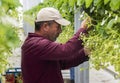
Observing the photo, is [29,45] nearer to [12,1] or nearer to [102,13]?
[102,13]

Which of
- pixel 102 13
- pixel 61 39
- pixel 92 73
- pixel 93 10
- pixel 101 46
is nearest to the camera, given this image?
pixel 101 46

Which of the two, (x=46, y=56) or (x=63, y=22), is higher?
(x=63, y=22)

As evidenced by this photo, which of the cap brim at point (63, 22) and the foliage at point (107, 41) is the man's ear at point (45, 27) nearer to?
the cap brim at point (63, 22)

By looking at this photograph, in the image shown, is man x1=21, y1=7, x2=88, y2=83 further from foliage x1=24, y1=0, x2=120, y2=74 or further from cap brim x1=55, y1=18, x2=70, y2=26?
foliage x1=24, y1=0, x2=120, y2=74

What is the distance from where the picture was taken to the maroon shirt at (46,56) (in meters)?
1.78

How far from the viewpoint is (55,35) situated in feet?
6.58

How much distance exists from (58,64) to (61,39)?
539 mm

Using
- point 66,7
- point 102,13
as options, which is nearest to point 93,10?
point 102,13

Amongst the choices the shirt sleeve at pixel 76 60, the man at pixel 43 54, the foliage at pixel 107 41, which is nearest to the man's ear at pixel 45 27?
the man at pixel 43 54

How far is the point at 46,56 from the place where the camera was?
72.3 inches

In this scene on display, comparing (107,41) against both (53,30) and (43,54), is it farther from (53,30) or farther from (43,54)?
(53,30)

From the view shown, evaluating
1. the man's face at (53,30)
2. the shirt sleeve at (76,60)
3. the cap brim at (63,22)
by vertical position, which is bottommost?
the shirt sleeve at (76,60)

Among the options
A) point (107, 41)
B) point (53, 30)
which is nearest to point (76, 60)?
point (53, 30)

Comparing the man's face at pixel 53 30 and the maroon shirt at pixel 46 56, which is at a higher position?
the man's face at pixel 53 30
